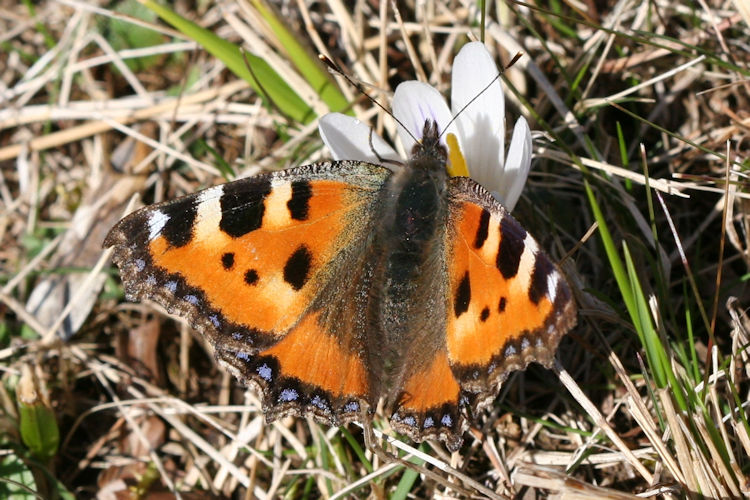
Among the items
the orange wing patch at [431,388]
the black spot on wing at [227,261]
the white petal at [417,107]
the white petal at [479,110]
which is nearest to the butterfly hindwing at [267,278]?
the black spot on wing at [227,261]

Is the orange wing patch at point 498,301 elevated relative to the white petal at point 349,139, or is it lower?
lower

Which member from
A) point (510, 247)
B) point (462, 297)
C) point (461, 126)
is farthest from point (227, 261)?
point (461, 126)

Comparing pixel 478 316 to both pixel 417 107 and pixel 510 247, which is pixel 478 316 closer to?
pixel 510 247

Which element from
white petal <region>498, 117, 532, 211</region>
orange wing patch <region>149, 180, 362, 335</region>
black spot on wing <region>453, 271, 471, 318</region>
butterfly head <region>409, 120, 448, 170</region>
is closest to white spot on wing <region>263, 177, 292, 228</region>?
orange wing patch <region>149, 180, 362, 335</region>

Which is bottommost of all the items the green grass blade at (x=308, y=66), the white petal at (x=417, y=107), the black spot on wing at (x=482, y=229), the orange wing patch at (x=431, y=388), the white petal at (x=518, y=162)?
the orange wing patch at (x=431, y=388)

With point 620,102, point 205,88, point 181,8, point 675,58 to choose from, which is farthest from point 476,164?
point 181,8

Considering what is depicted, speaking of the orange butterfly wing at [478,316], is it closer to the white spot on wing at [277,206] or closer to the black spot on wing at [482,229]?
the black spot on wing at [482,229]

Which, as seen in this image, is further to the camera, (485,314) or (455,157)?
(455,157)

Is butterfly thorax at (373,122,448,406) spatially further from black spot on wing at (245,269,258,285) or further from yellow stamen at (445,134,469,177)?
black spot on wing at (245,269,258,285)
